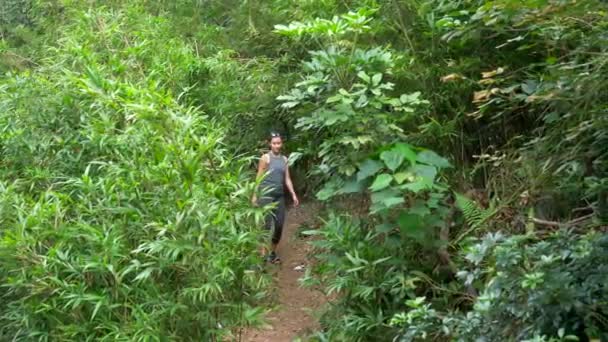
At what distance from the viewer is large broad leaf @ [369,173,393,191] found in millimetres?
4270

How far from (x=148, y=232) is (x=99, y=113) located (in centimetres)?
110

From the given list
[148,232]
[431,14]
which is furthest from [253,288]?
[431,14]

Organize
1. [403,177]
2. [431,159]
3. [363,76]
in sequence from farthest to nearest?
[363,76], [431,159], [403,177]

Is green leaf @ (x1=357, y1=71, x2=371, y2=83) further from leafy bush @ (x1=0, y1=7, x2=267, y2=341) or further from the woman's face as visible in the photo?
the woman's face

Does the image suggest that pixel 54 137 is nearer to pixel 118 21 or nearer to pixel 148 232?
pixel 148 232

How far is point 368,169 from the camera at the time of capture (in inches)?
176

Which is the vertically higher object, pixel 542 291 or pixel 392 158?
pixel 542 291

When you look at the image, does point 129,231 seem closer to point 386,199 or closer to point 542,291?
point 386,199

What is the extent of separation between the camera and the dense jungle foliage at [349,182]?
409 centimetres

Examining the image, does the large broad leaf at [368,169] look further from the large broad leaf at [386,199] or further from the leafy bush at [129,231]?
the leafy bush at [129,231]

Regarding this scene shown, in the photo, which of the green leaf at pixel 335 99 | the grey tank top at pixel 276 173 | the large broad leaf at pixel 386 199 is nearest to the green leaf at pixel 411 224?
the large broad leaf at pixel 386 199

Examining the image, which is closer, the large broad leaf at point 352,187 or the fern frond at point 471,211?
the fern frond at point 471,211

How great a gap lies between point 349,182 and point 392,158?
1.30ft

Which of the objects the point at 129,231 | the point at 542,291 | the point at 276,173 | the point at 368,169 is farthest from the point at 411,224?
the point at 276,173
